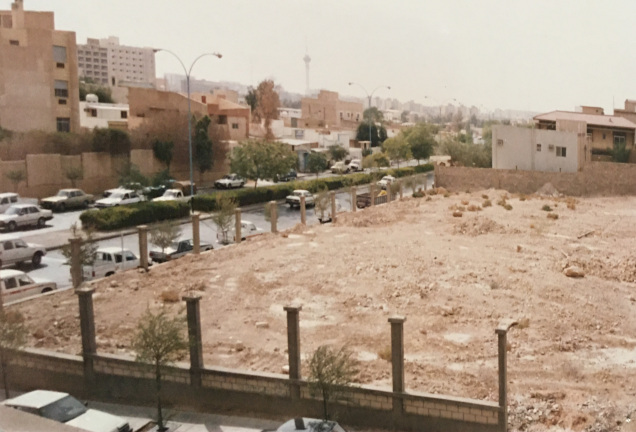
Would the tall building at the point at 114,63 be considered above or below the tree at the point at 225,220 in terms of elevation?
above

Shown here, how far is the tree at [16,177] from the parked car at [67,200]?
1138 millimetres

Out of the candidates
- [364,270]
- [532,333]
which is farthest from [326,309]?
[532,333]

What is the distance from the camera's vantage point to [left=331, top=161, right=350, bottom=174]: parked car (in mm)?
57072

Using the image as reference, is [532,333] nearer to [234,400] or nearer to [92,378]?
[234,400]

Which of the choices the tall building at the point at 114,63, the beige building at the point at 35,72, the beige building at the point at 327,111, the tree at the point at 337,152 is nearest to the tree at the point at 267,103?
the tree at the point at 337,152

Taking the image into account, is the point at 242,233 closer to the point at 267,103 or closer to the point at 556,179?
the point at 556,179

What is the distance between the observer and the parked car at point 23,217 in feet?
72.1

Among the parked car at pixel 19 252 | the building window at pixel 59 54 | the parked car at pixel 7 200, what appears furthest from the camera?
the building window at pixel 59 54

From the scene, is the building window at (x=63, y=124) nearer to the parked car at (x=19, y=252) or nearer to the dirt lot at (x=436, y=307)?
the dirt lot at (x=436, y=307)

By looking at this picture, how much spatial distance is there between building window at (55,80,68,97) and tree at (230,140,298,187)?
11.0m

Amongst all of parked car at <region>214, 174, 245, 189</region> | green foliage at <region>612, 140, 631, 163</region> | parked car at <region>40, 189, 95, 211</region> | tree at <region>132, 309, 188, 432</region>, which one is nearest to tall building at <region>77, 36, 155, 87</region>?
parked car at <region>214, 174, 245, 189</region>

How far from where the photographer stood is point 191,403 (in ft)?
39.1

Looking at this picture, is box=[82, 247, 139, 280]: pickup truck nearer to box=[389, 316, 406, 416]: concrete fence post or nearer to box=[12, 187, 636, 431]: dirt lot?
box=[12, 187, 636, 431]: dirt lot

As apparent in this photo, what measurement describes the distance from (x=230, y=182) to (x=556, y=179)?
20655mm
